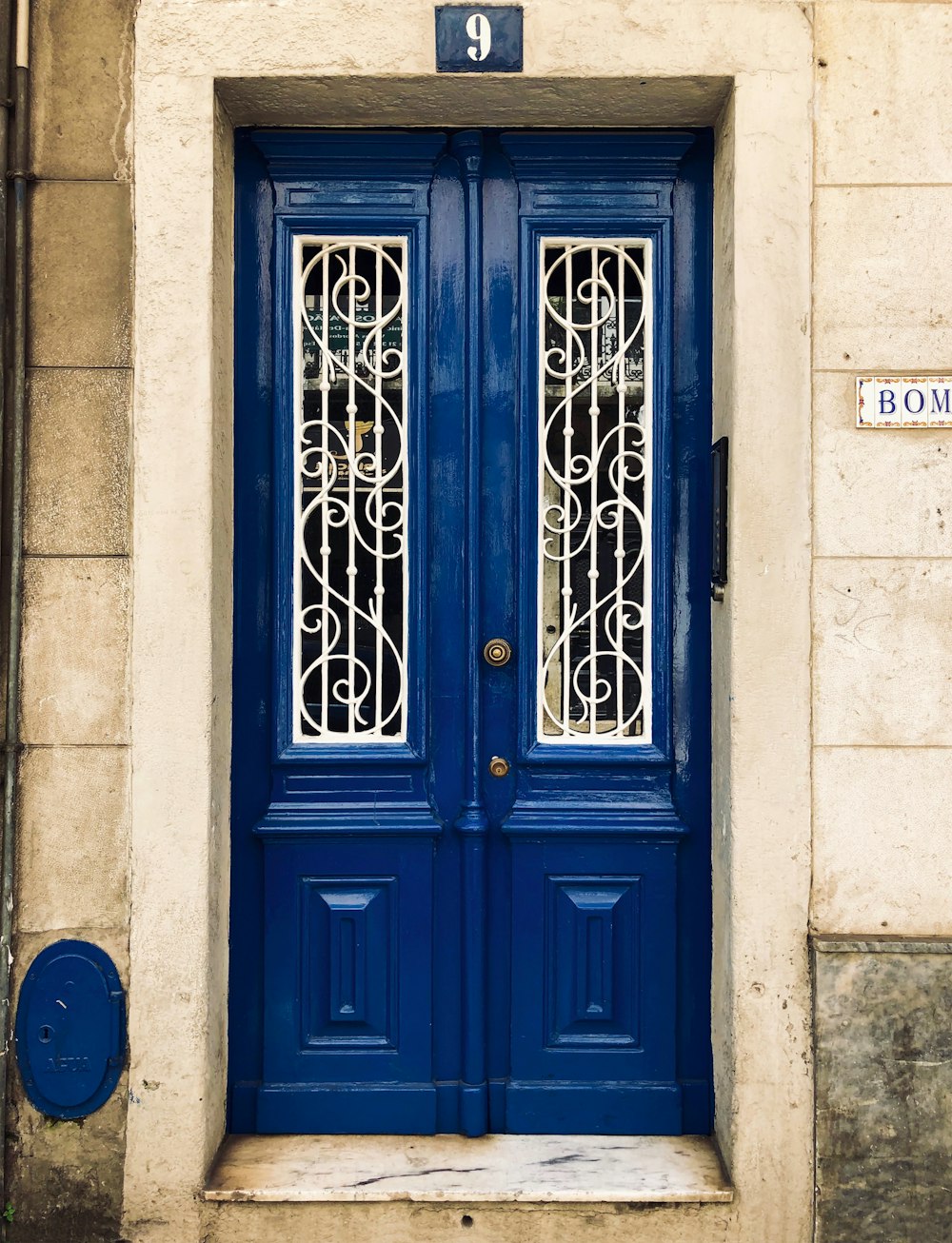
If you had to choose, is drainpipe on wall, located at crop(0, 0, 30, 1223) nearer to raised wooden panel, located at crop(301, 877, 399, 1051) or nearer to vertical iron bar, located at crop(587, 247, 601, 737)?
raised wooden panel, located at crop(301, 877, 399, 1051)

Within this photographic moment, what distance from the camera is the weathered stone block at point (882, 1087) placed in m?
3.32

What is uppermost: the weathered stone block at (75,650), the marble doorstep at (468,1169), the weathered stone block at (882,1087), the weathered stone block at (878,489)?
the weathered stone block at (878,489)

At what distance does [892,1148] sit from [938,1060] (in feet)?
1.01

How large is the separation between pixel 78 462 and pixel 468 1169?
8.49 feet

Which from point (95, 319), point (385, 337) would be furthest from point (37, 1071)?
point (385, 337)

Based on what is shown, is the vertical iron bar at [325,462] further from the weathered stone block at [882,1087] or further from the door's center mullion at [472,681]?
the weathered stone block at [882,1087]

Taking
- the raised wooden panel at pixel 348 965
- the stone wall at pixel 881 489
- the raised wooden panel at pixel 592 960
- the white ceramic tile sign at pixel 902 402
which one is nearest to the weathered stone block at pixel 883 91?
the stone wall at pixel 881 489

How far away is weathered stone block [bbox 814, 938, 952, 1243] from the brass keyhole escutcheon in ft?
4.42

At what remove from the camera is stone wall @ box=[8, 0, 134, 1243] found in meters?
3.41

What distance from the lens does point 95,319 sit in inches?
135

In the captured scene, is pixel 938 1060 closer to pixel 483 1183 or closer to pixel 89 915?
pixel 483 1183

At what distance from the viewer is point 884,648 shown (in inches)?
134

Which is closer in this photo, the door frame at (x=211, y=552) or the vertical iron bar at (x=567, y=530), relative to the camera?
Result: the door frame at (x=211, y=552)

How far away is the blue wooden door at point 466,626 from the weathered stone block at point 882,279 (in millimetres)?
428
